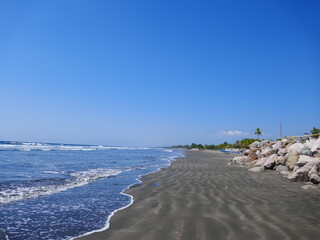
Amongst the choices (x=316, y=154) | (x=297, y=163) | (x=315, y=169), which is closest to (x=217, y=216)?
(x=315, y=169)

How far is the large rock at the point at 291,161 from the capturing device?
1504 centimetres

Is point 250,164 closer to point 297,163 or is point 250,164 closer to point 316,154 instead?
point 316,154

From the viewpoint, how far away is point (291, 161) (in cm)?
1540

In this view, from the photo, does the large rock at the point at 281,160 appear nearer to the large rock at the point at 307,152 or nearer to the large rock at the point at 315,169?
the large rock at the point at 307,152

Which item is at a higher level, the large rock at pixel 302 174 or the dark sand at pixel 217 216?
the large rock at pixel 302 174

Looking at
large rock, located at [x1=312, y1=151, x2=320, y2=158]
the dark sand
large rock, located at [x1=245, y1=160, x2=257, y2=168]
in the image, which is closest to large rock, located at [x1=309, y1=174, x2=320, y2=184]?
the dark sand

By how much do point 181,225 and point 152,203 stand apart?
2.28 metres

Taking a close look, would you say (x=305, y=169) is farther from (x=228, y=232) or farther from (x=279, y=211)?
(x=228, y=232)

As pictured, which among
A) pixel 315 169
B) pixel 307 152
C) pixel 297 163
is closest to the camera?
pixel 315 169

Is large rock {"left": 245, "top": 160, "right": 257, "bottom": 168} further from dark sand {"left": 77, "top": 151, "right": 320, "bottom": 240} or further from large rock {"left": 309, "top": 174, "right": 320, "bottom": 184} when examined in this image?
dark sand {"left": 77, "top": 151, "right": 320, "bottom": 240}

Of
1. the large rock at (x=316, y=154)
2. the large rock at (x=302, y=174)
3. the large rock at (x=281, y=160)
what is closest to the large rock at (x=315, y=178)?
the large rock at (x=302, y=174)

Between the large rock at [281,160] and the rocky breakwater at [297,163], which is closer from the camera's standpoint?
the rocky breakwater at [297,163]

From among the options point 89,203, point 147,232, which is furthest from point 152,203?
point 147,232

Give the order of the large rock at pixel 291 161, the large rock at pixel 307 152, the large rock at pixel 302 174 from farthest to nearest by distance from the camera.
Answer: the large rock at pixel 307 152 → the large rock at pixel 291 161 → the large rock at pixel 302 174
